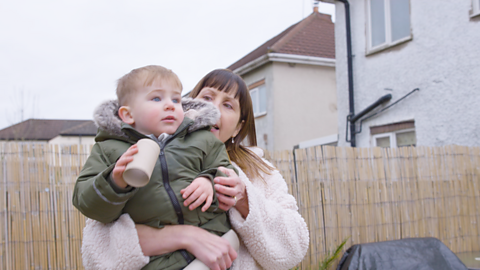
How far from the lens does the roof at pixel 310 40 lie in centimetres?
1309

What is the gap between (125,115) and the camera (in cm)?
145

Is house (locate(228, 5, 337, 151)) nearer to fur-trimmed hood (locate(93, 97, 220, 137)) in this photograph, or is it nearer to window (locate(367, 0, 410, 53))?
window (locate(367, 0, 410, 53))

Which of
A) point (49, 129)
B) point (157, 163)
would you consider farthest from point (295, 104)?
point (49, 129)

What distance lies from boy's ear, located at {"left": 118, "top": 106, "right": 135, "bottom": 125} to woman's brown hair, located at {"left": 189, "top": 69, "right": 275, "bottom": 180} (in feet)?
1.71

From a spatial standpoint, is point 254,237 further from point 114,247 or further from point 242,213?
point 114,247

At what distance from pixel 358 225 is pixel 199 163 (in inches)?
137

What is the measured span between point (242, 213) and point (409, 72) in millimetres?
6858

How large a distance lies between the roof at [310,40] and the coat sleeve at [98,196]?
11580mm

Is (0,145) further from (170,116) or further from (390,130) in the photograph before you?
(390,130)

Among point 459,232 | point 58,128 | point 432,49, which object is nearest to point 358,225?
point 459,232

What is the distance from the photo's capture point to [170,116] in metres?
1.43

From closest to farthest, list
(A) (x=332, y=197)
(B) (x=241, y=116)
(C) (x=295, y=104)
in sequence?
1. (B) (x=241, y=116)
2. (A) (x=332, y=197)
3. (C) (x=295, y=104)

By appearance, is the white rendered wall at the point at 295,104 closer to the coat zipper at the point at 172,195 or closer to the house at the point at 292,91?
the house at the point at 292,91

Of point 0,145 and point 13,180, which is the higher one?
point 0,145
